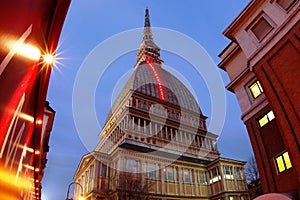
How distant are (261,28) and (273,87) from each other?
18.5ft

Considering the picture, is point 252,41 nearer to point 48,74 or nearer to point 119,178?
point 48,74

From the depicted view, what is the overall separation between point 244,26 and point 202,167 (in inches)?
1111

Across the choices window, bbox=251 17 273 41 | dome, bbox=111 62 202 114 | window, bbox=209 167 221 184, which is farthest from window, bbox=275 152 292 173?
dome, bbox=111 62 202 114

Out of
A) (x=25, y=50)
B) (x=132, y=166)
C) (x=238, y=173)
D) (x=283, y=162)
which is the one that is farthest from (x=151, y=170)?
(x=25, y=50)

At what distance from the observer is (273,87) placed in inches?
608

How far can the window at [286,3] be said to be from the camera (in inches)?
607

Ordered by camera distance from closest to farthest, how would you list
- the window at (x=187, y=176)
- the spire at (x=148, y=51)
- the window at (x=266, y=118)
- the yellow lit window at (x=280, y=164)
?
the yellow lit window at (x=280, y=164) → the window at (x=266, y=118) → the window at (x=187, y=176) → the spire at (x=148, y=51)

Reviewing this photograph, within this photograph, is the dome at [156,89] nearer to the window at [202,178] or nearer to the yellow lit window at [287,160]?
the window at [202,178]

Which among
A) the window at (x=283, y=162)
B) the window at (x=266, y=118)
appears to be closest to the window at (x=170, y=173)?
the window at (x=266, y=118)

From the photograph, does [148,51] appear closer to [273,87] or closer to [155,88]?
[155,88]

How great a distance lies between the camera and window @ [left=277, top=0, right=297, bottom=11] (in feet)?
50.5

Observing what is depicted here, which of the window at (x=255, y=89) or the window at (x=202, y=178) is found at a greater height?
the window at (x=255, y=89)

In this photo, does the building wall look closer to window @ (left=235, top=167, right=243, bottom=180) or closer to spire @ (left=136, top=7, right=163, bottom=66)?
window @ (left=235, top=167, right=243, bottom=180)

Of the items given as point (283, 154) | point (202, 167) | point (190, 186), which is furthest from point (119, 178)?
point (283, 154)
